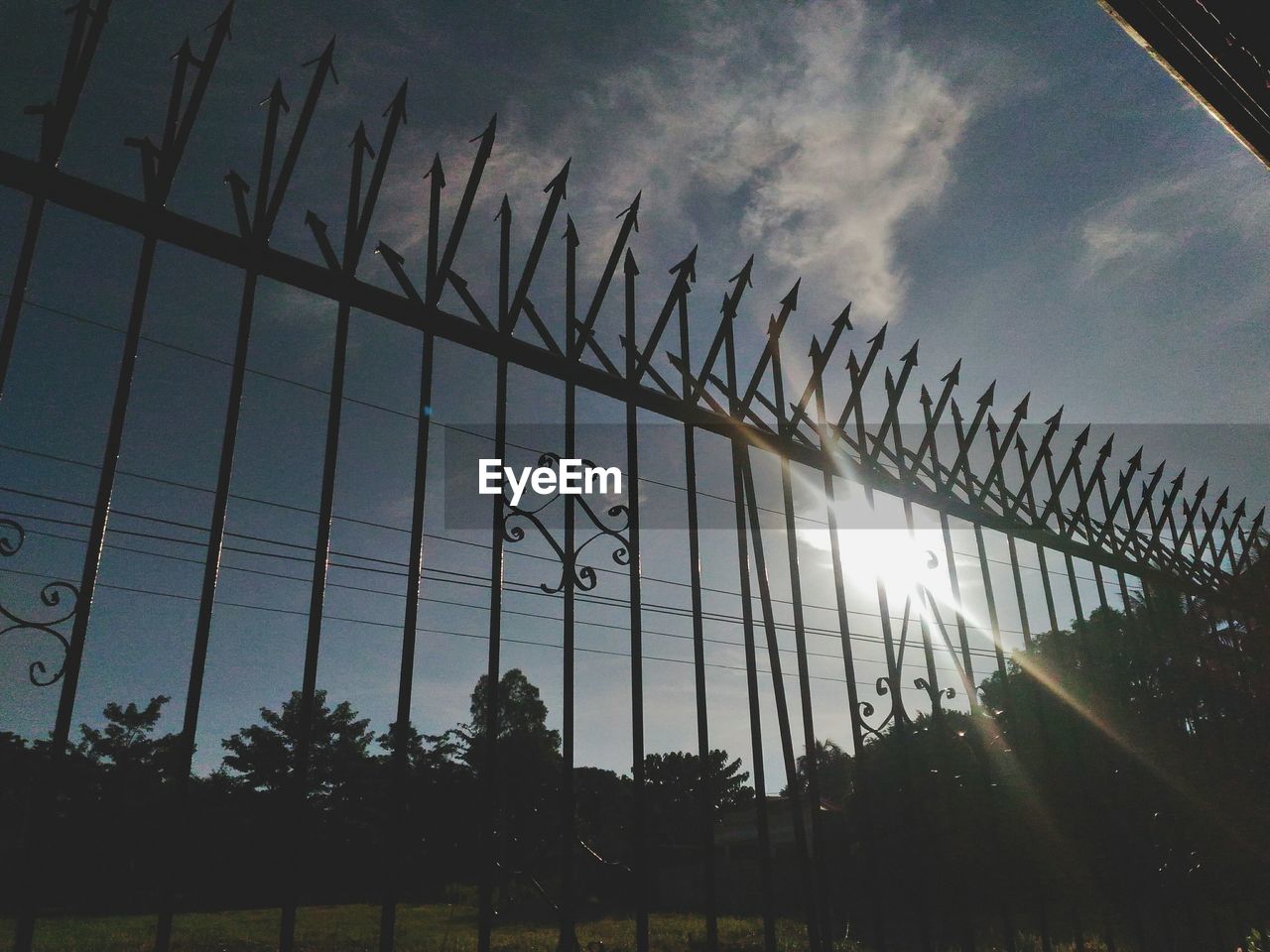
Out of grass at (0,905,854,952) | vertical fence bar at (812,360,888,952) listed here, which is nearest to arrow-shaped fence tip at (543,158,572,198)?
vertical fence bar at (812,360,888,952)

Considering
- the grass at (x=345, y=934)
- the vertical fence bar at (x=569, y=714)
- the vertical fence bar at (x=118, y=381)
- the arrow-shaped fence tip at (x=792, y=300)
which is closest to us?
the vertical fence bar at (x=118, y=381)

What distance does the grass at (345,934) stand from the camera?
1201 centimetres

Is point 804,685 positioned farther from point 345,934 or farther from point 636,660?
point 345,934

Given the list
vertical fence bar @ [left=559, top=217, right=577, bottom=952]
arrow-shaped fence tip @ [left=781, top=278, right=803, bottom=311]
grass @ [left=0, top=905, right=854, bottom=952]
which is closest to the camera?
vertical fence bar @ [left=559, top=217, right=577, bottom=952]

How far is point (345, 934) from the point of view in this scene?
13.9m

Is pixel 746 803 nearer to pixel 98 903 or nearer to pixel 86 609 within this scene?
pixel 98 903

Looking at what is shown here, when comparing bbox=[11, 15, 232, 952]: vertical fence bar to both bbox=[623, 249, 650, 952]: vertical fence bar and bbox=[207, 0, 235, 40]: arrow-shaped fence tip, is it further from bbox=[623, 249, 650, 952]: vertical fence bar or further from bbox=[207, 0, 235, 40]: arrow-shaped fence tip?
bbox=[623, 249, 650, 952]: vertical fence bar

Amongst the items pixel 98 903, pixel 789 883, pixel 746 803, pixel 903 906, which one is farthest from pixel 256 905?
pixel 746 803

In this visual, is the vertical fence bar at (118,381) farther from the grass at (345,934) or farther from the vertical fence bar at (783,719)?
the grass at (345,934)

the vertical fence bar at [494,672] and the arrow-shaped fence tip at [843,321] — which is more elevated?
the arrow-shaped fence tip at [843,321]

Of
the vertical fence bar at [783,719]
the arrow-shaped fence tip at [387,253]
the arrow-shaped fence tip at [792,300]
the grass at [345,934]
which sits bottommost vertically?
the grass at [345,934]

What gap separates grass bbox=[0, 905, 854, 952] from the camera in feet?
39.4

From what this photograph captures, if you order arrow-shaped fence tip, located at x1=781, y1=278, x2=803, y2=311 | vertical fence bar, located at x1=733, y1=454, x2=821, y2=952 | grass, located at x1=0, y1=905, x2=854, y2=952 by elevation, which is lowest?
grass, located at x1=0, y1=905, x2=854, y2=952

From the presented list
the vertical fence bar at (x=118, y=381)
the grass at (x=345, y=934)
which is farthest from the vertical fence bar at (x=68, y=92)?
the grass at (x=345, y=934)
